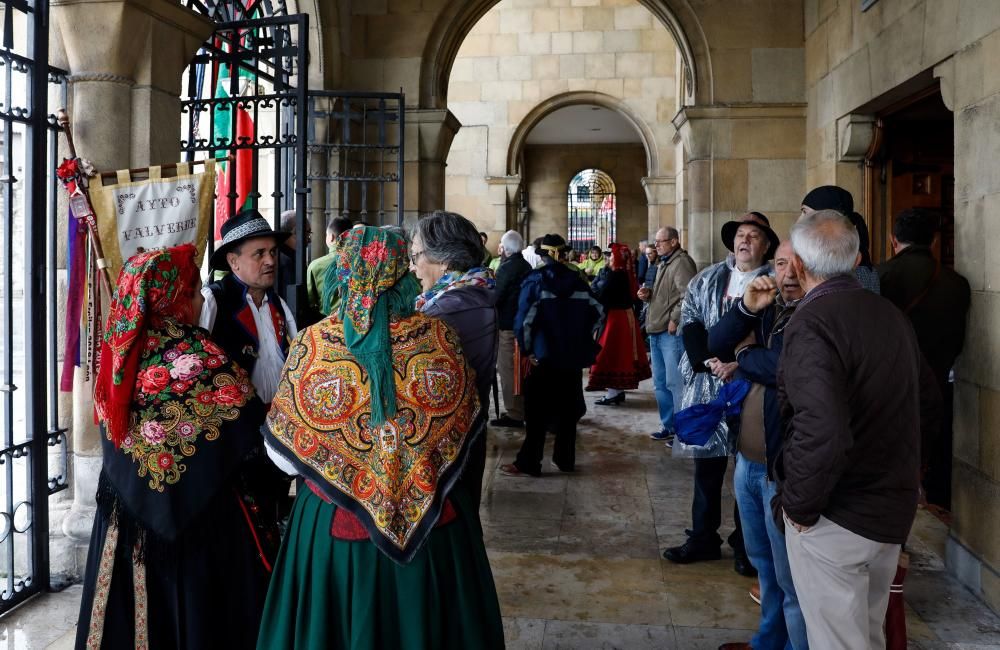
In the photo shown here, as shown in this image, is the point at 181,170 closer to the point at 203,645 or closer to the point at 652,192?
the point at 203,645

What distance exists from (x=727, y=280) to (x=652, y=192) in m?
10.4

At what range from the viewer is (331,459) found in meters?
1.97

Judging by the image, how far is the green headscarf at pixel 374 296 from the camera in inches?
76.2

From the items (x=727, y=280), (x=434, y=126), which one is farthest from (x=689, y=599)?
(x=434, y=126)

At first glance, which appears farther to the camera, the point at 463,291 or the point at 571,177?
the point at 571,177

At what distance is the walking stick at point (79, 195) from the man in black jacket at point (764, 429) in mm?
2278

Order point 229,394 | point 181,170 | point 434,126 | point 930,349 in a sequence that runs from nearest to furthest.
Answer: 1. point 229,394
2. point 181,170
3. point 930,349
4. point 434,126

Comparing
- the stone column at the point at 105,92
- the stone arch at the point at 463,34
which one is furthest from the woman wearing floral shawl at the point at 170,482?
the stone arch at the point at 463,34

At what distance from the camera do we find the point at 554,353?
5.28m

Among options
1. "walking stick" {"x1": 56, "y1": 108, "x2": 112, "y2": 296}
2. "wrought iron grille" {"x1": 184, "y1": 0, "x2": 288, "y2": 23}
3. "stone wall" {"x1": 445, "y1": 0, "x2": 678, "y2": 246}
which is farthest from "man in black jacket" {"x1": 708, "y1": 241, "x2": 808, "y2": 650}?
"stone wall" {"x1": 445, "y1": 0, "x2": 678, "y2": 246}

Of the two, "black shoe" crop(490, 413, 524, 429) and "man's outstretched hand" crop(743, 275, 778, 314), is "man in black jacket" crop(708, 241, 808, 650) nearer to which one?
"man's outstretched hand" crop(743, 275, 778, 314)

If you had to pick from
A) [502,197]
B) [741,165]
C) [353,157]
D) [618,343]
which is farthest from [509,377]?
[502,197]

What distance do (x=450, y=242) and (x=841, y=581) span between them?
143 cm

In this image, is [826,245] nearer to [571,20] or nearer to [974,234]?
[974,234]
